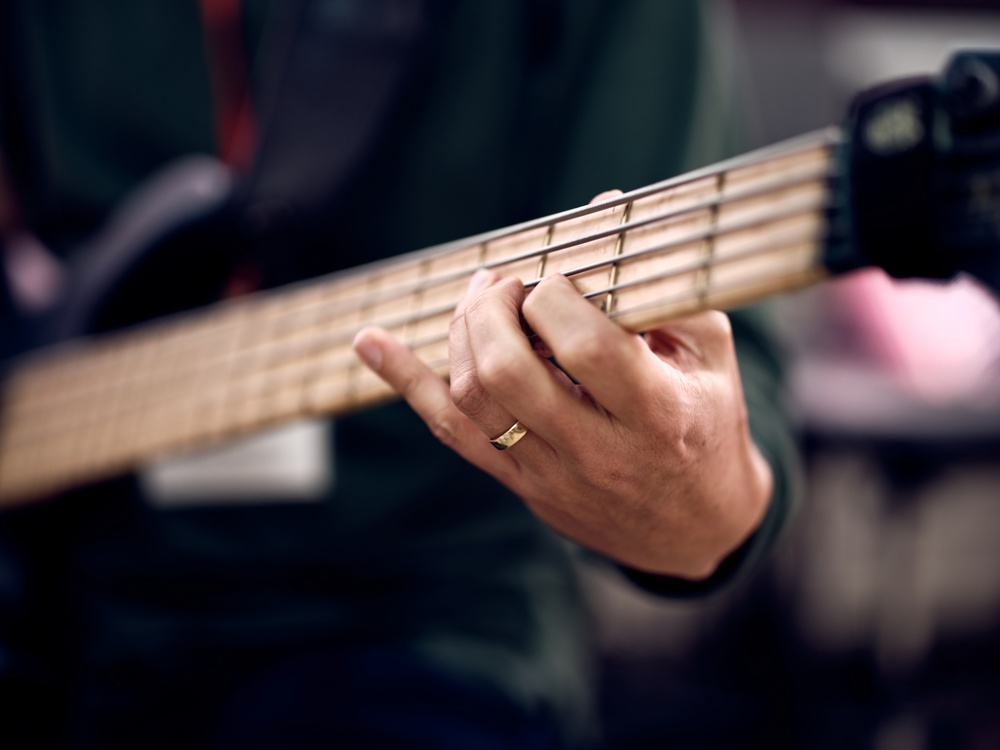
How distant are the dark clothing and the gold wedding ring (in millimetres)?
265

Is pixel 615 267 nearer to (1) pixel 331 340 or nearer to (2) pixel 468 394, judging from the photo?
(2) pixel 468 394

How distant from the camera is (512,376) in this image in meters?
0.28

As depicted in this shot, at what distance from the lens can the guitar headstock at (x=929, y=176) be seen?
0.78ft

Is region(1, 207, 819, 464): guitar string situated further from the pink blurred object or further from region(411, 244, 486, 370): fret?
the pink blurred object

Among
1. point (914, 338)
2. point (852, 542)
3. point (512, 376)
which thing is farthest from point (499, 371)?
point (852, 542)

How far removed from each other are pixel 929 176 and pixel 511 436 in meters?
0.15

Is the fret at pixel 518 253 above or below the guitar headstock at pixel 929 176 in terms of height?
above

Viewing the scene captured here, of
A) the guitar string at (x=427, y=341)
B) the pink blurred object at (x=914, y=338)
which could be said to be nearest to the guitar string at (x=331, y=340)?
the guitar string at (x=427, y=341)

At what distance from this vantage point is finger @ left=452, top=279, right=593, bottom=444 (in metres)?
0.28

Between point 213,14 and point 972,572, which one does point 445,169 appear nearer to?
point 213,14

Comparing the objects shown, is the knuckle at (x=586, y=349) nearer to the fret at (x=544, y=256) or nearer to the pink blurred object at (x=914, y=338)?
the fret at (x=544, y=256)

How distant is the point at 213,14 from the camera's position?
2.23 ft

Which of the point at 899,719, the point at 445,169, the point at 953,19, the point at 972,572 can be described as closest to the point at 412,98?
the point at 445,169

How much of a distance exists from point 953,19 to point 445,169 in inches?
53.8
